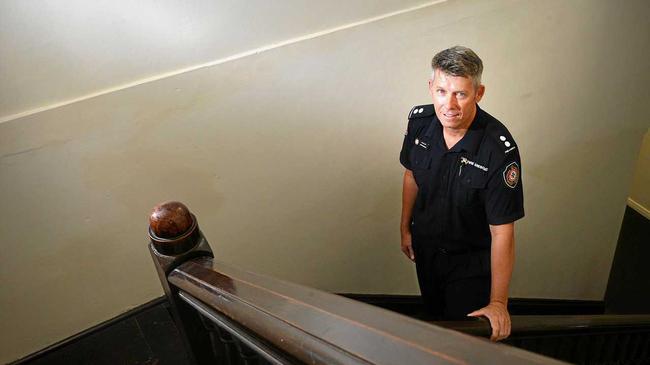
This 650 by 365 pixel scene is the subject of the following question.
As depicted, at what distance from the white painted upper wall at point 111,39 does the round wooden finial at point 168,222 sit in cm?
83

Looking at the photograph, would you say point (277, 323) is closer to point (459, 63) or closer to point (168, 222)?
point (168, 222)

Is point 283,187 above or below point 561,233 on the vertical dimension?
above

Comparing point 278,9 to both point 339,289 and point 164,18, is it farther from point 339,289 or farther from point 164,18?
point 339,289

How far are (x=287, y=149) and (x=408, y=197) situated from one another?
579 millimetres

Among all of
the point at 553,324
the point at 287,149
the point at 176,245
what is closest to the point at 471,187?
the point at 553,324

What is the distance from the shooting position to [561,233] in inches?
144

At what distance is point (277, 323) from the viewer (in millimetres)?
729

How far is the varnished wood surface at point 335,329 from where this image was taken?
559 millimetres

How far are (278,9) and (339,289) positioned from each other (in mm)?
1564

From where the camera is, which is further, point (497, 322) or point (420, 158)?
point (420, 158)

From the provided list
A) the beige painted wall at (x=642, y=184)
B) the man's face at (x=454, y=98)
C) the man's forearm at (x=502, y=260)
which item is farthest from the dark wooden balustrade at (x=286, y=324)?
the beige painted wall at (x=642, y=184)

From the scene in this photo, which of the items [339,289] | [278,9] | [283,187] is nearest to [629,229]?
[339,289]

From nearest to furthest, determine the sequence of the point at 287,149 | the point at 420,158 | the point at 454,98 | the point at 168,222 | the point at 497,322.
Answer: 1. the point at 168,222
2. the point at 497,322
3. the point at 454,98
4. the point at 420,158
5. the point at 287,149

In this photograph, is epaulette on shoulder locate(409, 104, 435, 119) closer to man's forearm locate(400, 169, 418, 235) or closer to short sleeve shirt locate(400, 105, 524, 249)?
short sleeve shirt locate(400, 105, 524, 249)
